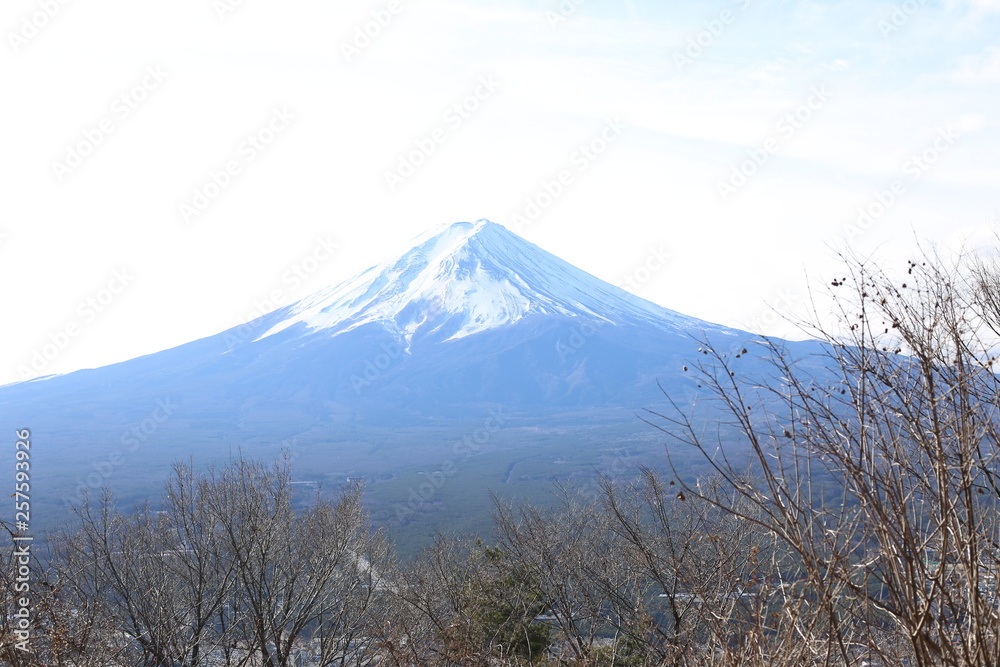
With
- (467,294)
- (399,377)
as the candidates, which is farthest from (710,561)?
(467,294)

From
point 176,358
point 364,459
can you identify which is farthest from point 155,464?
point 176,358

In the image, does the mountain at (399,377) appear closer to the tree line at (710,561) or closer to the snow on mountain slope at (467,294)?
the snow on mountain slope at (467,294)

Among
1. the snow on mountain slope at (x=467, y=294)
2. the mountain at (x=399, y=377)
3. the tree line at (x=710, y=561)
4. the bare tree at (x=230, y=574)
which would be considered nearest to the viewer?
the tree line at (x=710, y=561)

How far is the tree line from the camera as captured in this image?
9.63 ft

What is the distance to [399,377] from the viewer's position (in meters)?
143

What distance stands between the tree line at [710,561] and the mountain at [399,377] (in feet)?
208

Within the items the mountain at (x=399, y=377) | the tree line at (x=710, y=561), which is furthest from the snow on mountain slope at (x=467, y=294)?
the tree line at (x=710, y=561)

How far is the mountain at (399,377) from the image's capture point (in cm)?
9919

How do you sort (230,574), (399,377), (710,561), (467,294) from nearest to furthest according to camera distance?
(710,561), (230,574), (399,377), (467,294)

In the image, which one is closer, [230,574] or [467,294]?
[230,574]

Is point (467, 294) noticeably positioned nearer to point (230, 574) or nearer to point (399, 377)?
point (399, 377)

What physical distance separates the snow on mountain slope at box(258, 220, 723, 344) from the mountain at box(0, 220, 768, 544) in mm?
467

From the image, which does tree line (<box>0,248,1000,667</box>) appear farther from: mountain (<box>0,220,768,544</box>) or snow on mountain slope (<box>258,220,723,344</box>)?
snow on mountain slope (<box>258,220,723,344</box>)

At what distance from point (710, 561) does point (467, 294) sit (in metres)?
152
